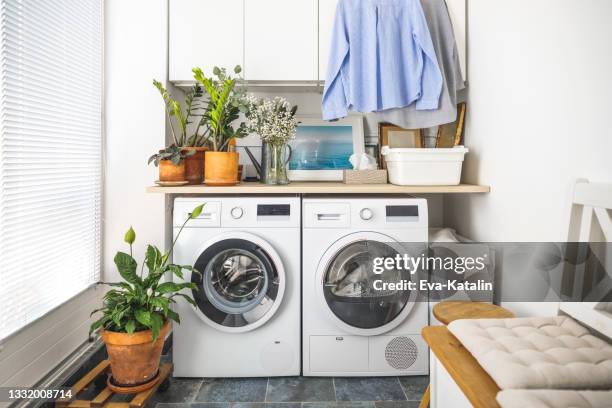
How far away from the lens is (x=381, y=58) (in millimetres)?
2184

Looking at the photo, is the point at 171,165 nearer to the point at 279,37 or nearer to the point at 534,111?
the point at 279,37

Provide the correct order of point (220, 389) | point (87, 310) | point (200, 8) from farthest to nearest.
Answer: point (200, 8) → point (87, 310) → point (220, 389)

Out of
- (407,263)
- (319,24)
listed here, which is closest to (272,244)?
(407,263)

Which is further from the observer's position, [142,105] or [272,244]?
[142,105]

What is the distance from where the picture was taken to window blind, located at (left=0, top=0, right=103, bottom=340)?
1.49 m

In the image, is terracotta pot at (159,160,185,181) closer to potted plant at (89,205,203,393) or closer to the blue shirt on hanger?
potted plant at (89,205,203,393)

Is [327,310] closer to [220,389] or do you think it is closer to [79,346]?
[220,389]

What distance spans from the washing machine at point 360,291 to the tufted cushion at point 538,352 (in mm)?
850

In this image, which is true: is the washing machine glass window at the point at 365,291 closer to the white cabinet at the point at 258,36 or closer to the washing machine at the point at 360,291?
the washing machine at the point at 360,291

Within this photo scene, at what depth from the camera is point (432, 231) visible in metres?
2.44

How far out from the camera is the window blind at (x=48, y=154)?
1.49 meters

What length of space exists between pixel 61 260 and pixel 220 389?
3.23 ft

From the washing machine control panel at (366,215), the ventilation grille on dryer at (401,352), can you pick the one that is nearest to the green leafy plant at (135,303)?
the washing machine control panel at (366,215)

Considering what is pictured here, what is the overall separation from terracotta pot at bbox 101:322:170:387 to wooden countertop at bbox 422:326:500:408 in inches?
48.6
